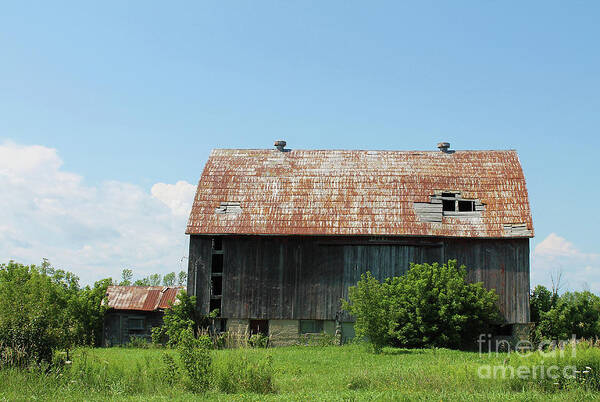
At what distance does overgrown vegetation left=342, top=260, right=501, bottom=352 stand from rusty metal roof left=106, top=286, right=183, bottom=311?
41.1 ft

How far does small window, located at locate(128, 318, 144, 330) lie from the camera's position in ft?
118

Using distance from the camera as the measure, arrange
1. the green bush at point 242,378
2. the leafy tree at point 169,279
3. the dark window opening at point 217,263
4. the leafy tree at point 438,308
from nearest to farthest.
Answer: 1. the green bush at point 242,378
2. the leafy tree at point 438,308
3. the dark window opening at point 217,263
4. the leafy tree at point 169,279

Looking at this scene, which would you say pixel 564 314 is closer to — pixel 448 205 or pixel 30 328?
pixel 448 205

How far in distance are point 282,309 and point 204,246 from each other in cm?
474

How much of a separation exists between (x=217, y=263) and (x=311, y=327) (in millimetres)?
5425

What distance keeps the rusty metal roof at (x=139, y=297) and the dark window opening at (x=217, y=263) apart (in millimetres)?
5280

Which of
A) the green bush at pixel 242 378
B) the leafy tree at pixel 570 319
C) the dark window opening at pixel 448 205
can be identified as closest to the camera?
the green bush at pixel 242 378

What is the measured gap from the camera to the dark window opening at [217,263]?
3142 centimetres

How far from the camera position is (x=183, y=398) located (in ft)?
45.6

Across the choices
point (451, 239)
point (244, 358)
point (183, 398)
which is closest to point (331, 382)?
point (244, 358)

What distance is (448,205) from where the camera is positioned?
3170 cm

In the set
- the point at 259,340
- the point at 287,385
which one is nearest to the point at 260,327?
the point at 259,340

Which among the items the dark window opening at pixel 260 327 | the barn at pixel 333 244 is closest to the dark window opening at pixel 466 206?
the barn at pixel 333 244

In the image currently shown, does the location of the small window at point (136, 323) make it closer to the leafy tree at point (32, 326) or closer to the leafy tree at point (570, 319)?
the leafy tree at point (32, 326)
